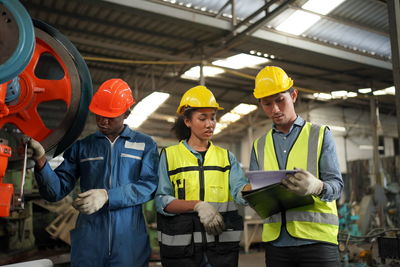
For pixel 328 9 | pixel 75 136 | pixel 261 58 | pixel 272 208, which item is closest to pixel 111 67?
pixel 261 58

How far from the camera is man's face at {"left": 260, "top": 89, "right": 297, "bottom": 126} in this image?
170 cm

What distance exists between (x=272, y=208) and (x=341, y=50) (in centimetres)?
619

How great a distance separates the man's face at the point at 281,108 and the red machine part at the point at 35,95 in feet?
3.18

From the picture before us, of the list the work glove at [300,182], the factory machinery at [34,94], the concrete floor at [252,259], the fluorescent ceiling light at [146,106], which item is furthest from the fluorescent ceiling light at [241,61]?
the work glove at [300,182]

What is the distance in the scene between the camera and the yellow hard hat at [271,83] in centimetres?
169

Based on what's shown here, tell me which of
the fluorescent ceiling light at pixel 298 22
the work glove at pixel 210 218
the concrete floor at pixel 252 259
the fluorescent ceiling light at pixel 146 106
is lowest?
the concrete floor at pixel 252 259

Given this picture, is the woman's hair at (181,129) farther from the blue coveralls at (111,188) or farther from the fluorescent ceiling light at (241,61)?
the fluorescent ceiling light at (241,61)

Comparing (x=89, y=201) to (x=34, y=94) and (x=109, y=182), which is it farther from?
(x=34, y=94)

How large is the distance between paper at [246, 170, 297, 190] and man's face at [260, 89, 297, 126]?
391mm

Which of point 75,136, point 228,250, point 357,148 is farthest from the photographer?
point 357,148

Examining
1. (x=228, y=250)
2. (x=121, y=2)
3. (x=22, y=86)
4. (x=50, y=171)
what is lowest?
(x=228, y=250)

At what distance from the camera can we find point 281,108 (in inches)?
67.3

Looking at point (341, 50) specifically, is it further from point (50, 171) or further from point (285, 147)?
point (50, 171)

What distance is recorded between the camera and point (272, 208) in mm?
1604
